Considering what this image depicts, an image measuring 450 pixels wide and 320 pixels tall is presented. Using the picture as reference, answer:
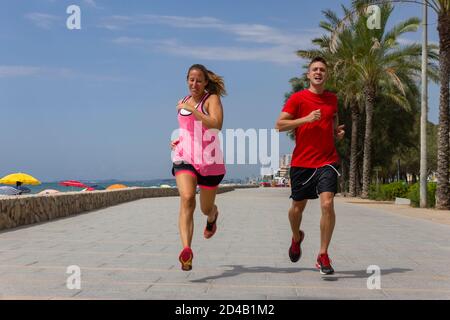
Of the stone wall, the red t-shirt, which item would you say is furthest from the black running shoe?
the stone wall

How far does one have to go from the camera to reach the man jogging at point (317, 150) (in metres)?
6.32

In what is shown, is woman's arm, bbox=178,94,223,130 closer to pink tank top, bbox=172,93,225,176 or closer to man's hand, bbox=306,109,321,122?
pink tank top, bbox=172,93,225,176

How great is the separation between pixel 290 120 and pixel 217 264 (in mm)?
2091

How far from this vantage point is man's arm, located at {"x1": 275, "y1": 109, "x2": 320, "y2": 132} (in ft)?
19.7

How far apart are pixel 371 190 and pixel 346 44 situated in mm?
8478

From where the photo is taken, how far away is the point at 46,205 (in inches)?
569

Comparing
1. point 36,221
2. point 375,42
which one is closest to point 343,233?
point 36,221

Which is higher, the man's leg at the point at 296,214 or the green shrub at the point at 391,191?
the man's leg at the point at 296,214

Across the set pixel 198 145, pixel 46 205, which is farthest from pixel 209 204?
pixel 46 205

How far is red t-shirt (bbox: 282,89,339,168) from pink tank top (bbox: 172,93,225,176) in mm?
787

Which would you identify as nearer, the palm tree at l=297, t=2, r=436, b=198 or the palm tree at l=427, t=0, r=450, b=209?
the palm tree at l=427, t=0, r=450, b=209

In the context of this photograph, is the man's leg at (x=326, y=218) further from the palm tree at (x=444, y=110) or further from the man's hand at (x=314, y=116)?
the palm tree at (x=444, y=110)

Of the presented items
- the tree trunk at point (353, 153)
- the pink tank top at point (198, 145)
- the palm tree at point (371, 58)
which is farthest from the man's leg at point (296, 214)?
the tree trunk at point (353, 153)

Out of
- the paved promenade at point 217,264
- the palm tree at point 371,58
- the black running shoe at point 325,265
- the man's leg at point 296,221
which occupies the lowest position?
the paved promenade at point 217,264
